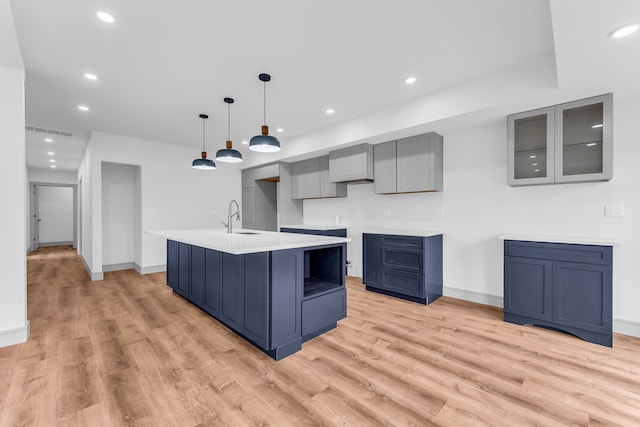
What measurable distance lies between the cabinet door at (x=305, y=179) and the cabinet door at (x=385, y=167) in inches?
50.5

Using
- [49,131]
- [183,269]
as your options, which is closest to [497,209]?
[183,269]

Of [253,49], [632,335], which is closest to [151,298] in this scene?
[253,49]

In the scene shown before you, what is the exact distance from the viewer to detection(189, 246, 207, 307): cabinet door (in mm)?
3186

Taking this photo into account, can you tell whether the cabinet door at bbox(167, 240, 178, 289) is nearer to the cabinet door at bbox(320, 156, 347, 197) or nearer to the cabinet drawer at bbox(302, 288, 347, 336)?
the cabinet drawer at bbox(302, 288, 347, 336)

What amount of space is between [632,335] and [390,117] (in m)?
3.35

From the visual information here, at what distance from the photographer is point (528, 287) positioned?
9.29ft

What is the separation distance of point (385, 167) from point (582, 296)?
259 centimetres

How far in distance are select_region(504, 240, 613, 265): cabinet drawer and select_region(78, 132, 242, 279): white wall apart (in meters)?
5.59

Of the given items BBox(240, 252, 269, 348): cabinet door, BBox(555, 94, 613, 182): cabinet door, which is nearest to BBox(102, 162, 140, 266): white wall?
BBox(240, 252, 269, 348): cabinet door

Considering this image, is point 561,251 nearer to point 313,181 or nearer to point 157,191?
point 313,181

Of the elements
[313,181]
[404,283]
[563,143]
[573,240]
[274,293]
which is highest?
[563,143]

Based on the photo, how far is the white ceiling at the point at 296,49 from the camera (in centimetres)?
194

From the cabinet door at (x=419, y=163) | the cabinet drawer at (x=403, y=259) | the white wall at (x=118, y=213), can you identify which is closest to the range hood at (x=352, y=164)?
the cabinet door at (x=419, y=163)

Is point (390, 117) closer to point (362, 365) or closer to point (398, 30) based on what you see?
point (398, 30)
